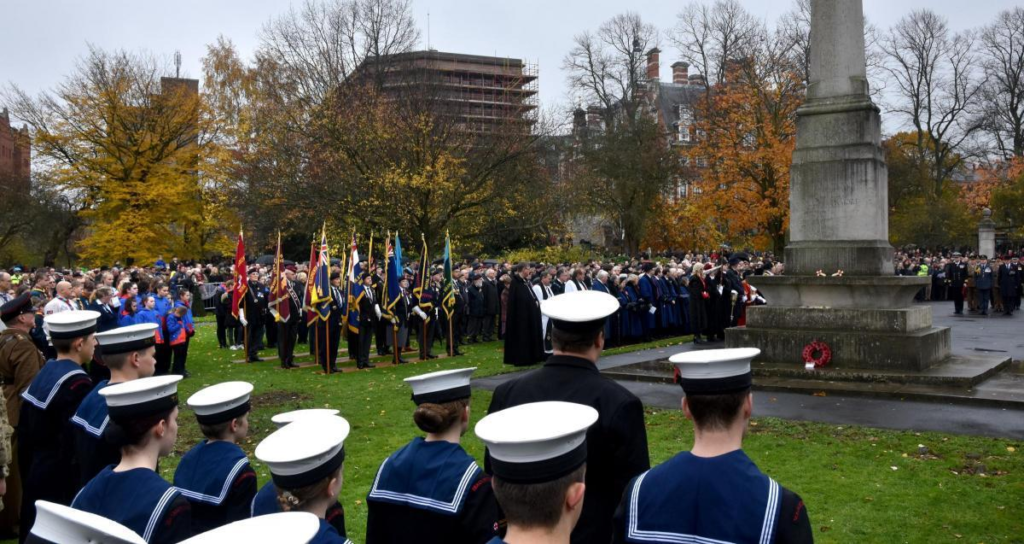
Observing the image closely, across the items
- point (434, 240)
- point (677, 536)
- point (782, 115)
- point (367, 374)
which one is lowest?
point (367, 374)

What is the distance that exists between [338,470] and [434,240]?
25586mm

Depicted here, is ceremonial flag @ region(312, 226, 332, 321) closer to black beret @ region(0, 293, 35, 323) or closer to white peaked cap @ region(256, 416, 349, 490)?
black beret @ region(0, 293, 35, 323)

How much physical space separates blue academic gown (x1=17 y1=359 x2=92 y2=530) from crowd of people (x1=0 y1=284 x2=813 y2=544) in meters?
0.48

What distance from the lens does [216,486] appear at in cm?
390

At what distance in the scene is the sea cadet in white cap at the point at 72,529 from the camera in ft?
6.12

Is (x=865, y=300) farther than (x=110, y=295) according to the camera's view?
No

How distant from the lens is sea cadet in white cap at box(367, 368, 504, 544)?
3295 millimetres

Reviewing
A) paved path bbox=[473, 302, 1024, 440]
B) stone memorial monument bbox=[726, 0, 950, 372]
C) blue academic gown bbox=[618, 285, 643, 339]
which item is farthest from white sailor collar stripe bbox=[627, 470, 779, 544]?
blue academic gown bbox=[618, 285, 643, 339]

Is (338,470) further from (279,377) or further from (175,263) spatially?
(175,263)

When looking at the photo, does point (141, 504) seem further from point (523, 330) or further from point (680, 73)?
point (680, 73)

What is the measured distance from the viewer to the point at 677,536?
2531mm

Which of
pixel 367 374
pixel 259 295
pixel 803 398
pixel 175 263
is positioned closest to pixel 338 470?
pixel 803 398


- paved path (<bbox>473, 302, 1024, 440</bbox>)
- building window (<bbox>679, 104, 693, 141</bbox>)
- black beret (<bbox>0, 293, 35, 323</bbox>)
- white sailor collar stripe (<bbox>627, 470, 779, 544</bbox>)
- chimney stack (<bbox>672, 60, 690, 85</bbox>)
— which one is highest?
chimney stack (<bbox>672, 60, 690, 85</bbox>)

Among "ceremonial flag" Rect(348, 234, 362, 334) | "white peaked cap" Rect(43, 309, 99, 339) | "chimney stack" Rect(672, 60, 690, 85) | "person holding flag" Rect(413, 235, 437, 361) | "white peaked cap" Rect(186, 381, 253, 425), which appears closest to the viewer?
"white peaked cap" Rect(186, 381, 253, 425)
